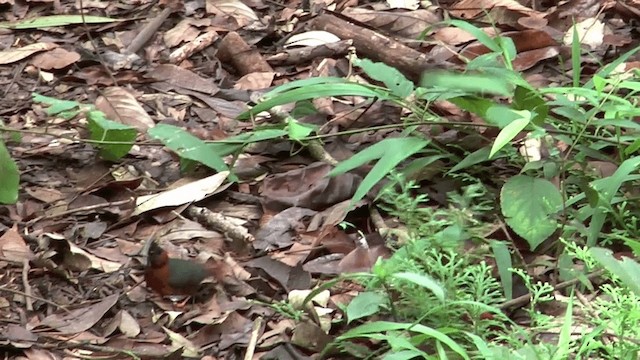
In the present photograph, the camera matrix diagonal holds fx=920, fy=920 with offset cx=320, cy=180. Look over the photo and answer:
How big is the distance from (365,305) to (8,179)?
95cm

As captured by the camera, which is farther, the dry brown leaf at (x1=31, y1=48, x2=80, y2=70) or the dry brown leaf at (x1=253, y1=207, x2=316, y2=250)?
the dry brown leaf at (x1=31, y1=48, x2=80, y2=70)

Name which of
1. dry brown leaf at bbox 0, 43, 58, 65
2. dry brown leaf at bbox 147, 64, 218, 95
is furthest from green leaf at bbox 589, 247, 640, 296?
dry brown leaf at bbox 0, 43, 58, 65

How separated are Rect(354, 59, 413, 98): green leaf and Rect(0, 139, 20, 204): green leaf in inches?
36.3

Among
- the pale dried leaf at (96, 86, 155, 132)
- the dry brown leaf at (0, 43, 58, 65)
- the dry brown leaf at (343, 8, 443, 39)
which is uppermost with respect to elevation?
the dry brown leaf at (343, 8, 443, 39)

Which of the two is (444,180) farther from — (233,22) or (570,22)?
(233,22)

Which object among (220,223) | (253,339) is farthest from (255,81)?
(253,339)

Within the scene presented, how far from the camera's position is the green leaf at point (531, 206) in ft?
6.61

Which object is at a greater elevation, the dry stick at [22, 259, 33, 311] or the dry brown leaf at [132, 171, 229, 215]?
the dry brown leaf at [132, 171, 229, 215]

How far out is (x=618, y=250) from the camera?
206 centimetres

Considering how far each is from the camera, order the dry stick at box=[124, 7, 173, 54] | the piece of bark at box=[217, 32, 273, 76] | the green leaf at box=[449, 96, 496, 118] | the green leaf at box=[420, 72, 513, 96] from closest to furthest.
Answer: the green leaf at box=[420, 72, 513, 96] → the green leaf at box=[449, 96, 496, 118] → the piece of bark at box=[217, 32, 273, 76] → the dry stick at box=[124, 7, 173, 54]

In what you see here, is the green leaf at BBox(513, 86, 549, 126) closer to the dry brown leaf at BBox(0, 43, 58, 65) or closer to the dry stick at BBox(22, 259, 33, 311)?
the dry stick at BBox(22, 259, 33, 311)

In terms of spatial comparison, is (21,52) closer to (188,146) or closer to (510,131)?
(188,146)

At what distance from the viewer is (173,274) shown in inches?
80.2

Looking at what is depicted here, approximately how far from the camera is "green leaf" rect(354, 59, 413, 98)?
2336mm
